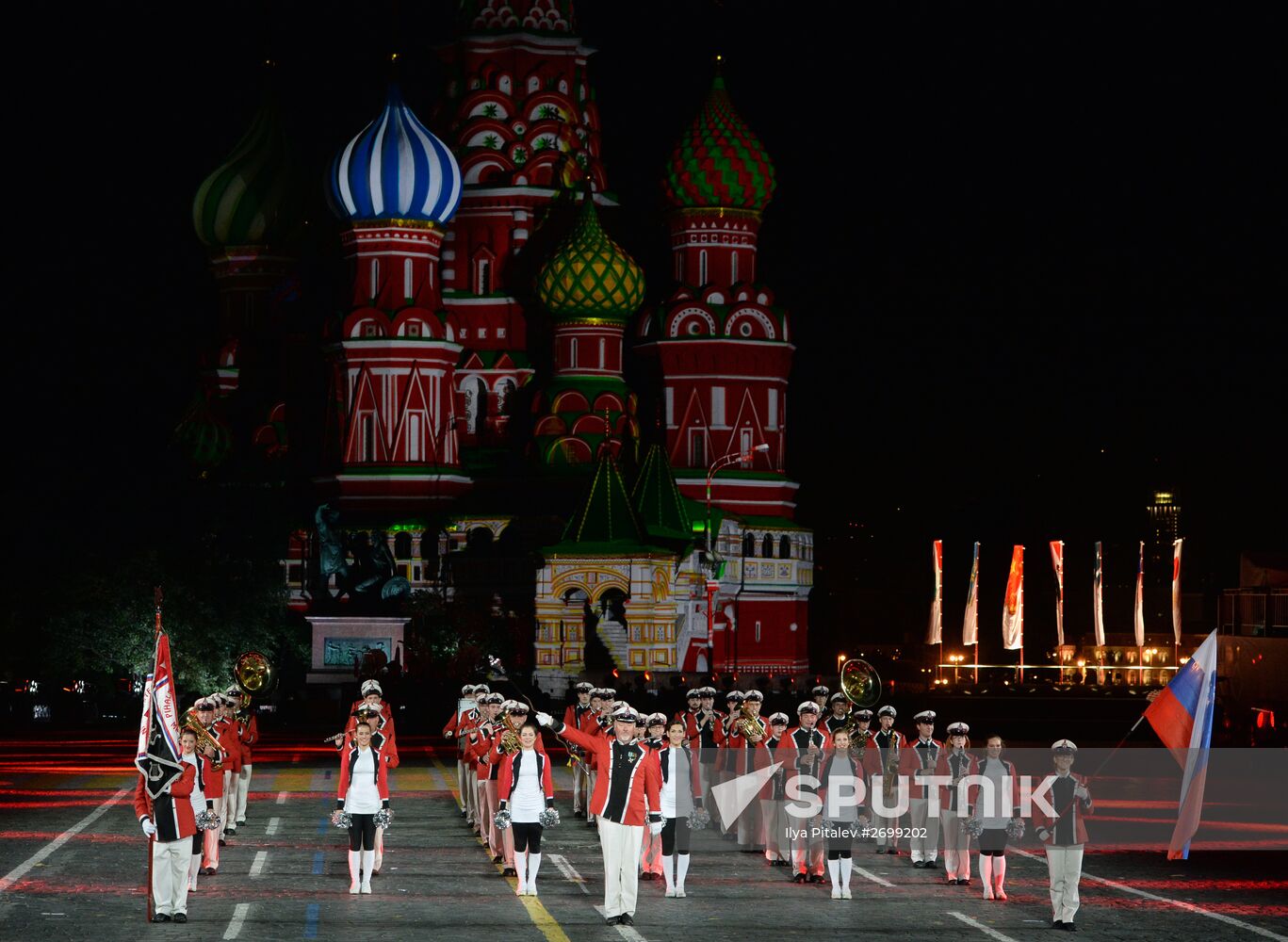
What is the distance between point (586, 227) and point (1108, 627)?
97.9 ft

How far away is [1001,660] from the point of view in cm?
8656

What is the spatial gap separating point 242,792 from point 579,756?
3534 mm

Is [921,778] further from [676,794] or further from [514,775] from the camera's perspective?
[514,775]

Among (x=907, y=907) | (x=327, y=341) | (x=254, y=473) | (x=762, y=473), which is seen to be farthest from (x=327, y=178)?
(x=907, y=907)

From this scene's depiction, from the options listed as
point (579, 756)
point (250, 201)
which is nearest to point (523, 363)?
point (250, 201)

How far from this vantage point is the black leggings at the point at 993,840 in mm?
20344

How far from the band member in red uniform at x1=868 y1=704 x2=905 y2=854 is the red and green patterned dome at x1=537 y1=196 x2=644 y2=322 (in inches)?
1933

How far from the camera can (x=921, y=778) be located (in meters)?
22.6

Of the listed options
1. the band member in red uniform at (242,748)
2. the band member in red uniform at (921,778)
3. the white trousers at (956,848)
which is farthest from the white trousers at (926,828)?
the band member in red uniform at (242,748)

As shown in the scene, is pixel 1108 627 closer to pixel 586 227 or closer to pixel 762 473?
pixel 762 473

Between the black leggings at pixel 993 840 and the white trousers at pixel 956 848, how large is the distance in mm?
985

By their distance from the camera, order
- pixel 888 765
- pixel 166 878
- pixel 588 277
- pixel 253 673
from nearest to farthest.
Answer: pixel 166 878, pixel 888 765, pixel 253 673, pixel 588 277

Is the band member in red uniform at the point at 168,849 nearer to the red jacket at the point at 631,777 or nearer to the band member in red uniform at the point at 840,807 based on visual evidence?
the red jacket at the point at 631,777

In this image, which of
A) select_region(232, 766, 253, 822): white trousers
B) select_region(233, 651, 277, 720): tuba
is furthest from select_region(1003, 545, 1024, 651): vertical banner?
select_region(232, 766, 253, 822): white trousers
